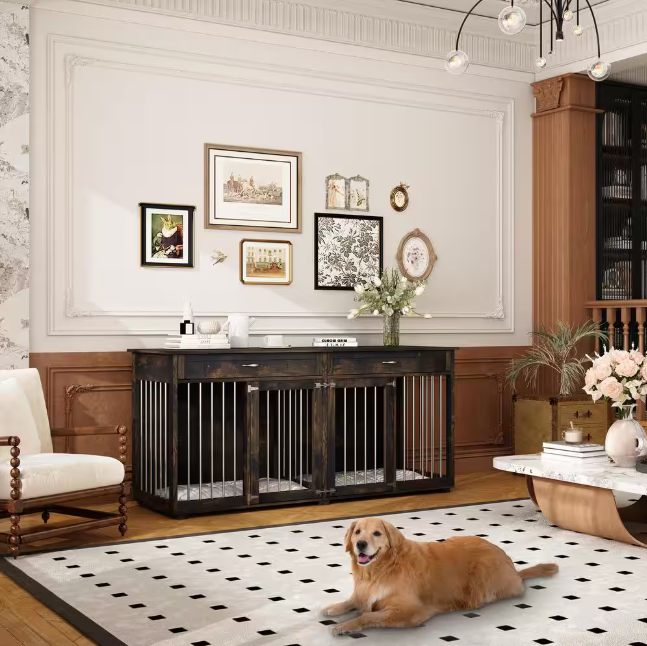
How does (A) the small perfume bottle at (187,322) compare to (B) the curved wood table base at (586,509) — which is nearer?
(B) the curved wood table base at (586,509)

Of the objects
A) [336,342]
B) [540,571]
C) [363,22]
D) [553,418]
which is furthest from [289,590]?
[363,22]

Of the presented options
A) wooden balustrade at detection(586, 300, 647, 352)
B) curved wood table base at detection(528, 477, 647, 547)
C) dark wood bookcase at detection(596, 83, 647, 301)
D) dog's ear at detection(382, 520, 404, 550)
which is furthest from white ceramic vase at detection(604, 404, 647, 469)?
dark wood bookcase at detection(596, 83, 647, 301)

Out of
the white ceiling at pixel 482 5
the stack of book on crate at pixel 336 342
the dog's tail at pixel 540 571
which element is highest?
the white ceiling at pixel 482 5

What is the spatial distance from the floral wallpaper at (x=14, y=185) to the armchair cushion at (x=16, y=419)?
0.55m

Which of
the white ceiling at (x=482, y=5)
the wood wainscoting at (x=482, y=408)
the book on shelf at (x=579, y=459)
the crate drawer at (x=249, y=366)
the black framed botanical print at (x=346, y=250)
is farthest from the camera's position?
the wood wainscoting at (x=482, y=408)

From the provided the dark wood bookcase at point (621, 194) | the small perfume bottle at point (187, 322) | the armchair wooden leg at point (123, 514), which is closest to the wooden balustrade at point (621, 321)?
the dark wood bookcase at point (621, 194)

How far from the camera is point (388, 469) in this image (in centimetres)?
634

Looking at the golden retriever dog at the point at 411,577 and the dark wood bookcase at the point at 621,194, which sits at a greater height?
the dark wood bookcase at the point at 621,194

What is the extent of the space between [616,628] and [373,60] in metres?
4.78

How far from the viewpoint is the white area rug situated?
11.5 feet

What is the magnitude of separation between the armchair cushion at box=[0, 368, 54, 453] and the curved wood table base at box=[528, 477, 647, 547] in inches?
110

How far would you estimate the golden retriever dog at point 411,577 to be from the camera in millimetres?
3535

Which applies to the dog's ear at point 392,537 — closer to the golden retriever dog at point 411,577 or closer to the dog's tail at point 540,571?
the golden retriever dog at point 411,577

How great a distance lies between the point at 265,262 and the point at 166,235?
2.39 feet
